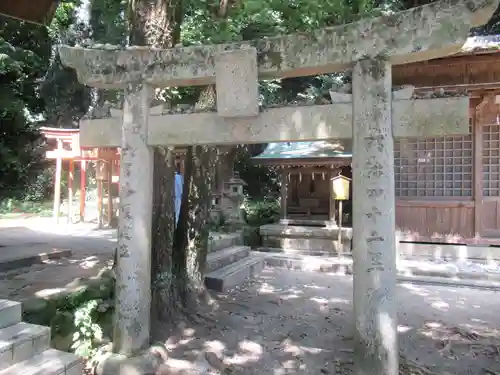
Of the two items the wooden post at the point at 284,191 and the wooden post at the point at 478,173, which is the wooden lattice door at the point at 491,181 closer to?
the wooden post at the point at 478,173

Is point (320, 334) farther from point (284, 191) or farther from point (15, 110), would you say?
point (284, 191)

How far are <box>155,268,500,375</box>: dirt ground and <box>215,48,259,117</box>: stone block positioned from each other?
2.82m

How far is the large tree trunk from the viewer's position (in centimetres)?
514

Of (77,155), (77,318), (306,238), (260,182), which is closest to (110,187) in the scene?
(77,155)

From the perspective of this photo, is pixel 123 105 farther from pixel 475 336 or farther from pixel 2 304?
pixel 475 336

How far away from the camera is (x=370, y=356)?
11.5 feet

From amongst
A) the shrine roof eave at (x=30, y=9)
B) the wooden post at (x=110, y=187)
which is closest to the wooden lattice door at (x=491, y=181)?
the shrine roof eave at (x=30, y=9)

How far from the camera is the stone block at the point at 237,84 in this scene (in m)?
3.81

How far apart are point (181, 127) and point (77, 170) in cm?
2552

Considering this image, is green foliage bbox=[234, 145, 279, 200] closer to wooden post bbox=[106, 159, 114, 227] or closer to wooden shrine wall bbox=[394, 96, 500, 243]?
wooden post bbox=[106, 159, 114, 227]

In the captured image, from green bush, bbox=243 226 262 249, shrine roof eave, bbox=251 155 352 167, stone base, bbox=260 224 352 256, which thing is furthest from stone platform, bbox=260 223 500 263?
shrine roof eave, bbox=251 155 352 167

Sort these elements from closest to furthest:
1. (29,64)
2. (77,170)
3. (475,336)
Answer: (475,336), (29,64), (77,170)

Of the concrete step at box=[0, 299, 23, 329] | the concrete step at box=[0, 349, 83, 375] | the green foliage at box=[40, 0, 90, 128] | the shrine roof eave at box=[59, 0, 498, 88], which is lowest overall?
the concrete step at box=[0, 349, 83, 375]

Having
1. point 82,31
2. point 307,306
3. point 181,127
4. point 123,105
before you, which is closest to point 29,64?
point 123,105
